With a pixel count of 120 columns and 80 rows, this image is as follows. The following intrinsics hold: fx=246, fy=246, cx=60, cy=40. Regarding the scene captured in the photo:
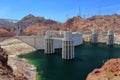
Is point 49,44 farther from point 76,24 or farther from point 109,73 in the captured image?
point 109,73

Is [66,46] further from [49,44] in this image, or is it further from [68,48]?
[49,44]

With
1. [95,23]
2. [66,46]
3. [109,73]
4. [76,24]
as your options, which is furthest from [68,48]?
[76,24]

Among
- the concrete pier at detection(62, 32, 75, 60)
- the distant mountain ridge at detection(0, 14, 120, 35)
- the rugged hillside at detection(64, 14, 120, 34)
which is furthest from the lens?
the rugged hillside at detection(64, 14, 120, 34)

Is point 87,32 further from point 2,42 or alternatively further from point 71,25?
point 2,42

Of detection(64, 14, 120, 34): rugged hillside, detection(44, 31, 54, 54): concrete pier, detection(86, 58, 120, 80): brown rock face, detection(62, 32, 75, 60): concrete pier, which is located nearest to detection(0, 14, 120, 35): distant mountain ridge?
detection(64, 14, 120, 34): rugged hillside

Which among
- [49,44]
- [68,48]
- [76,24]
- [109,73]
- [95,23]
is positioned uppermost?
[95,23]

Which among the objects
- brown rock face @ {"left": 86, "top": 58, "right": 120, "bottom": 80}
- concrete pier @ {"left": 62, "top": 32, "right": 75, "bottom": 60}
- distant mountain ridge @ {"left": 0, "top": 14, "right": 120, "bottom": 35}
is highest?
distant mountain ridge @ {"left": 0, "top": 14, "right": 120, "bottom": 35}

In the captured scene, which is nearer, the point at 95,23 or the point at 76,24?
the point at 95,23

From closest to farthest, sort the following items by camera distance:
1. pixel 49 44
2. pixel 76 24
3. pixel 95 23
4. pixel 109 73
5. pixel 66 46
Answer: pixel 109 73
pixel 66 46
pixel 49 44
pixel 95 23
pixel 76 24

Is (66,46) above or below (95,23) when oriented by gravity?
below

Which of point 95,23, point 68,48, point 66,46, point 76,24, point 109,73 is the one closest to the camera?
point 109,73

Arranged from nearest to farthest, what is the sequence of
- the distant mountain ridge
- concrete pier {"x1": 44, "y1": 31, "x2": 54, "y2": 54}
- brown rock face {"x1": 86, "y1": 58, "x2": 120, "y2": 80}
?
brown rock face {"x1": 86, "y1": 58, "x2": 120, "y2": 80} < concrete pier {"x1": 44, "y1": 31, "x2": 54, "y2": 54} < the distant mountain ridge

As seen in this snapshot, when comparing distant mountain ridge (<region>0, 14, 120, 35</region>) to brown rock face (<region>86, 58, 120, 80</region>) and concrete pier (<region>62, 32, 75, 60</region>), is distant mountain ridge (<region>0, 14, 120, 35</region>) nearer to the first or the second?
concrete pier (<region>62, 32, 75, 60</region>)
